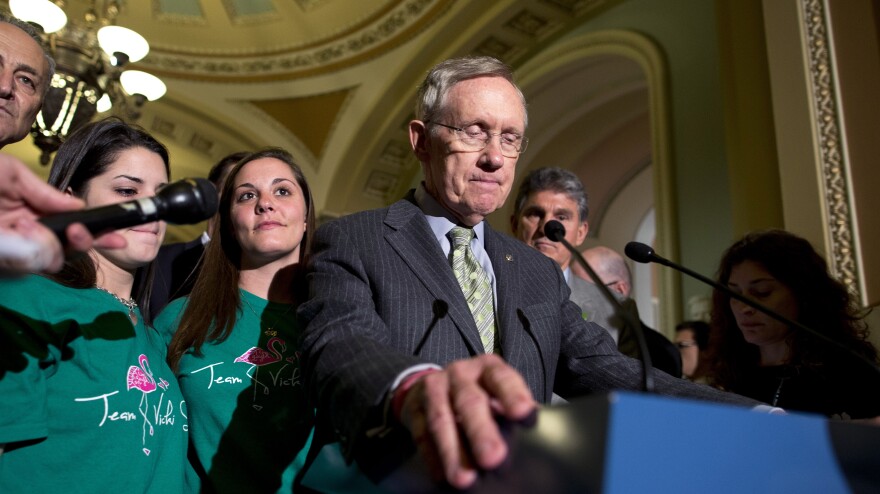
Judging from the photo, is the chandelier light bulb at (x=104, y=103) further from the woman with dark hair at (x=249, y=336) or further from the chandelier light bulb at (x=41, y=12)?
the woman with dark hair at (x=249, y=336)

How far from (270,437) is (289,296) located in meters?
0.41

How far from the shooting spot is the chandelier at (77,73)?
4.62 meters

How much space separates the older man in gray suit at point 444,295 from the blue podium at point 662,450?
211 millimetres

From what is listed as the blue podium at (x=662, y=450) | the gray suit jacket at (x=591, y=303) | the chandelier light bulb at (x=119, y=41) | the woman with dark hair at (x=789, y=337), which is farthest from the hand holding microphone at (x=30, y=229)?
the chandelier light bulb at (x=119, y=41)

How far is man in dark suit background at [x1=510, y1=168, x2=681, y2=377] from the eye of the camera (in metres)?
2.91

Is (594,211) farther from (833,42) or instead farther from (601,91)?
(833,42)

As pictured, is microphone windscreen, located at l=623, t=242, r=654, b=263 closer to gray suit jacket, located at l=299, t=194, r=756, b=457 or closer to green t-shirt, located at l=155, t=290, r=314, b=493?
gray suit jacket, located at l=299, t=194, r=756, b=457

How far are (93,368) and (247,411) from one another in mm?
333

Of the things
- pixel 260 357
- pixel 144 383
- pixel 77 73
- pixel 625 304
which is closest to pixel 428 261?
pixel 260 357

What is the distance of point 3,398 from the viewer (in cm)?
120

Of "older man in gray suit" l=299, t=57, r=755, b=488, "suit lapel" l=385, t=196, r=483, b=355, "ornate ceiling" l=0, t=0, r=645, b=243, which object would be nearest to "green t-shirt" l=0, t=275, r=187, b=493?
"older man in gray suit" l=299, t=57, r=755, b=488

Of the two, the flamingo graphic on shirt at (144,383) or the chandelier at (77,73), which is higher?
the chandelier at (77,73)

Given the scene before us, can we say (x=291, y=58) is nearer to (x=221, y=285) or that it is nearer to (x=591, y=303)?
(x=591, y=303)

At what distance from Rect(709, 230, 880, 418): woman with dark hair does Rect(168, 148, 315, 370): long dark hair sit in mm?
1387
